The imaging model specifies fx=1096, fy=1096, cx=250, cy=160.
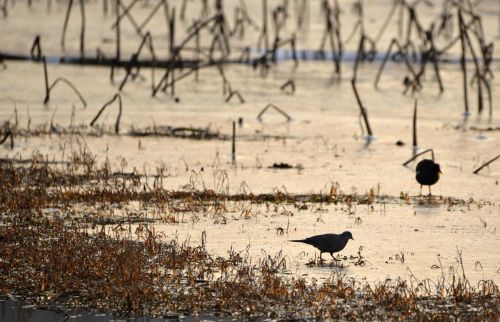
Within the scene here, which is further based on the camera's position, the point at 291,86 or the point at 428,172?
the point at 291,86

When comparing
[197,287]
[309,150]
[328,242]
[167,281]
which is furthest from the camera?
[309,150]

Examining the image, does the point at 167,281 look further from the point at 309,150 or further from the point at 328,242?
the point at 309,150

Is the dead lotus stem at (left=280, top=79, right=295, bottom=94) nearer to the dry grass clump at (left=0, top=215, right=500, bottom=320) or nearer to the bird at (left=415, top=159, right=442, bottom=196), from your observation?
the bird at (left=415, top=159, right=442, bottom=196)

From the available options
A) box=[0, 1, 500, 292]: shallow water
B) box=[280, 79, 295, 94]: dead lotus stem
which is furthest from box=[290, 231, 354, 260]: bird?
box=[280, 79, 295, 94]: dead lotus stem

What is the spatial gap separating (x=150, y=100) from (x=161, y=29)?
7743 mm

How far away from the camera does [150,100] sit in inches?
589

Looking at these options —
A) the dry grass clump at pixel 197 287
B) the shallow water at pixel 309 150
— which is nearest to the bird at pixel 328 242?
the shallow water at pixel 309 150

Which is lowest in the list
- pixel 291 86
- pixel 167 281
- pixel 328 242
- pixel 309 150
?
pixel 167 281

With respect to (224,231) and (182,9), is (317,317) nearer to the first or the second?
(224,231)

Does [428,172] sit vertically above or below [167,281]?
above

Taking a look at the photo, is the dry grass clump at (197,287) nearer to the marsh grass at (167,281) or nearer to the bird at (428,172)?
the marsh grass at (167,281)

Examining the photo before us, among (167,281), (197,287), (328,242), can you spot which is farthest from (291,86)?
(197,287)

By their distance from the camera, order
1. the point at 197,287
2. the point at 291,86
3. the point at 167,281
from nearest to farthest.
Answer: the point at 197,287 → the point at 167,281 → the point at 291,86

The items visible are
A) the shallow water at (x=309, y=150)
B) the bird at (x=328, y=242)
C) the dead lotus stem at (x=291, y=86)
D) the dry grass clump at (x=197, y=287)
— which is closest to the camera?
the dry grass clump at (x=197, y=287)
